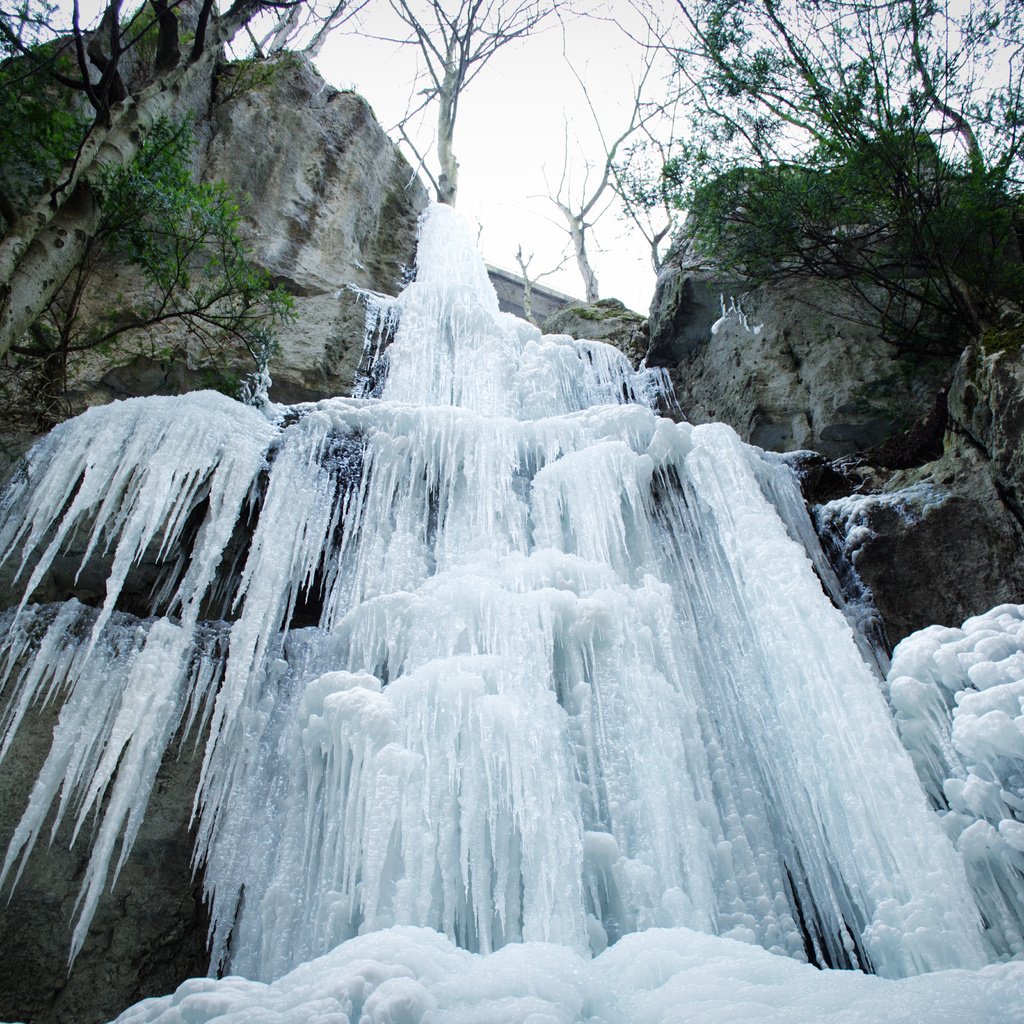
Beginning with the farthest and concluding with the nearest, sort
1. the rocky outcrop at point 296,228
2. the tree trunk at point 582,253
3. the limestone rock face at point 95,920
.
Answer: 1. the tree trunk at point 582,253
2. the rocky outcrop at point 296,228
3. the limestone rock face at point 95,920

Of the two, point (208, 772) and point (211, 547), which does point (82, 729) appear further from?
point (211, 547)

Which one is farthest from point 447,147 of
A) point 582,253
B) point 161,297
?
point 161,297

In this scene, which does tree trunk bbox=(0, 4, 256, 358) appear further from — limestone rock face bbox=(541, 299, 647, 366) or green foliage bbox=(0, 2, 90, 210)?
limestone rock face bbox=(541, 299, 647, 366)

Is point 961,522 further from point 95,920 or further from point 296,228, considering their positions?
point 296,228

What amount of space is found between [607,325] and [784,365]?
3.73m

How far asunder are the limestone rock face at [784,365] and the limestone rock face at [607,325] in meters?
1.02

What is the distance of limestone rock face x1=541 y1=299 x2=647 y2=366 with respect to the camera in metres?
10.8

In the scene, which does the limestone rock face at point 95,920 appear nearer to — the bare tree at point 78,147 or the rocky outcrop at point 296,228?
the bare tree at point 78,147

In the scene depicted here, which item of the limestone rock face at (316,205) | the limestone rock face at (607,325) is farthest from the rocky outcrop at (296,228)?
the limestone rock face at (607,325)

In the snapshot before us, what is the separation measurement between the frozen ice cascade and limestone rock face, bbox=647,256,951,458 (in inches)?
60.9

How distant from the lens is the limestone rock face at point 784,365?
7.41m

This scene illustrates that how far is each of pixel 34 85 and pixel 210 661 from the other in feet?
18.3

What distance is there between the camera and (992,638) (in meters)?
3.93

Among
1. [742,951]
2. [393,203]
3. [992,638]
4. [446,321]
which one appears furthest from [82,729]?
[393,203]
